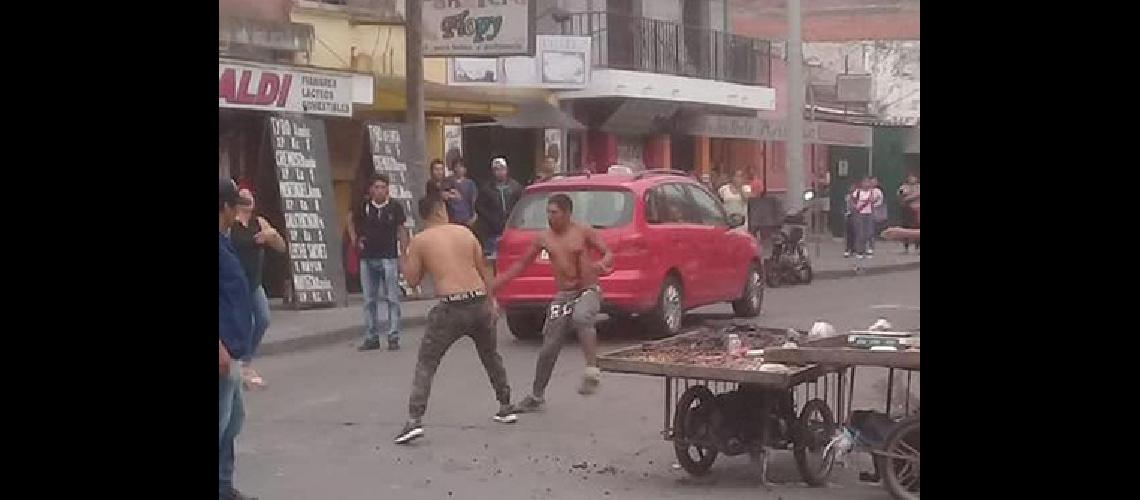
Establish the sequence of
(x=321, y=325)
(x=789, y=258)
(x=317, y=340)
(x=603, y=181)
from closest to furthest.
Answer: (x=603, y=181)
(x=317, y=340)
(x=321, y=325)
(x=789, y=258)

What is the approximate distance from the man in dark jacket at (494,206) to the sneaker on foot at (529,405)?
7.71 metres

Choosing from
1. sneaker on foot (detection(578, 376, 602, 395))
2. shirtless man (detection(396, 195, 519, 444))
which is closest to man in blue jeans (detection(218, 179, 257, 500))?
shirtless man (detection(396, 195, 519, 444))

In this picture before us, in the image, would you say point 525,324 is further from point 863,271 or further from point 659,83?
point 659,83

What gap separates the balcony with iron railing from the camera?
2822 cm

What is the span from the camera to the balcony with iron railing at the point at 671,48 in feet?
92.6

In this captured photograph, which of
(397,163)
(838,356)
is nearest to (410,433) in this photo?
(838,356)

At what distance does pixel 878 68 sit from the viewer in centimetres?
3675

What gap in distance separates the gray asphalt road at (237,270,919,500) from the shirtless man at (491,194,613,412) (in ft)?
1.10

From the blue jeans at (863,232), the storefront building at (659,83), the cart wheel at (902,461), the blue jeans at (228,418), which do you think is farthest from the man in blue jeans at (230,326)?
the blue jeans at (863,232)

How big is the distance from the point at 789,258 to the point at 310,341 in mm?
8476

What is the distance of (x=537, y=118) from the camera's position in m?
25.5
